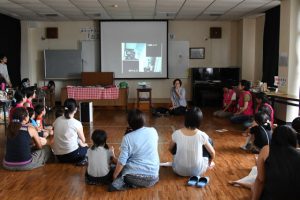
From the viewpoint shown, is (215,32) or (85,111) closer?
(85,111)

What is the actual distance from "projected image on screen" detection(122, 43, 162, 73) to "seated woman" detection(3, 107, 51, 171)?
642cm

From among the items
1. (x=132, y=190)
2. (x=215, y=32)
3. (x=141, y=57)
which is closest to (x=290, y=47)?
(x=215, y=32)

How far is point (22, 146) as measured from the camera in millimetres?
3953

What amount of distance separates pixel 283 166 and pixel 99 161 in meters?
1.88

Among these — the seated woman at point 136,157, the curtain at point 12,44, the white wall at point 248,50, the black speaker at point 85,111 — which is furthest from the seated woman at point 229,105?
the curtain at point 12,44

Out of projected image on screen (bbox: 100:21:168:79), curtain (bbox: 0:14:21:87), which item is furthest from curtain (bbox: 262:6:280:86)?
curtain (bbox: 0:14:21:87)

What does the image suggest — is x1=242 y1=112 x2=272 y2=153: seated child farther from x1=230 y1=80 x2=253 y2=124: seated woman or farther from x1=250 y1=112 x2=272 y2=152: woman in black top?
x1=230 y1=80 x2=253 y2=124: seated woman

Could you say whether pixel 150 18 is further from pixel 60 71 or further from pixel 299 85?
pixel 299 85

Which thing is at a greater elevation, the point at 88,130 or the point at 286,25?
the point at 286,25

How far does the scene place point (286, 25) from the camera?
7.27 m

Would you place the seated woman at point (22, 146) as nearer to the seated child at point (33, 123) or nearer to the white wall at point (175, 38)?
the seated child at point (33, 123)

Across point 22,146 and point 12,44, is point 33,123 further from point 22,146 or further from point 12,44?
point 12,44

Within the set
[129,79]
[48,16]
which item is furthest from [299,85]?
[48,16]

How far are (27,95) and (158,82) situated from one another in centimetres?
546
